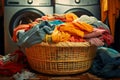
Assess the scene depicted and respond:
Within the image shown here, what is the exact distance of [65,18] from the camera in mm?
1602

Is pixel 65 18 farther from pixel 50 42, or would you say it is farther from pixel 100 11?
pixel 100 11

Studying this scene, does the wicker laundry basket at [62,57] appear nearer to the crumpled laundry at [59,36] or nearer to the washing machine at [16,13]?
the crumpled laundry at [59,36]

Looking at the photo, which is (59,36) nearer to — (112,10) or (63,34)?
(63,34)

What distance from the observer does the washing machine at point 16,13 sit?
2742 mm

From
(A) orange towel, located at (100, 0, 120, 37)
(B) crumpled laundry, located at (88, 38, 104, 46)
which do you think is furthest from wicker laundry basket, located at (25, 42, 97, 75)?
(A) orange towel, located at (100, 0, 120, 37)

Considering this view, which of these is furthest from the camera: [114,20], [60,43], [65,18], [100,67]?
[114,20]

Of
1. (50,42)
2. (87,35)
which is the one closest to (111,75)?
(87,35)

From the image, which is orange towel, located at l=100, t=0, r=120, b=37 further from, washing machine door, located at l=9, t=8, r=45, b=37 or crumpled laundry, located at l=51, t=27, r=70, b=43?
crumpled laundry, located at l=51, t=27, r=70, b=43

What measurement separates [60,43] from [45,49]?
103 mm

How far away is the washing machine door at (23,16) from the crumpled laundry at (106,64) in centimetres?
138

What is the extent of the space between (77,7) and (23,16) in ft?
2.27

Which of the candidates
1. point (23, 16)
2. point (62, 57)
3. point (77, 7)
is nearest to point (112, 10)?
point (77, 7)

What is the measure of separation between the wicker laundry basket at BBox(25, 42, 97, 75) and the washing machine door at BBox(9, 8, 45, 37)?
1.38 meters

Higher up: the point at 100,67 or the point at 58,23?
the point at 58,23
